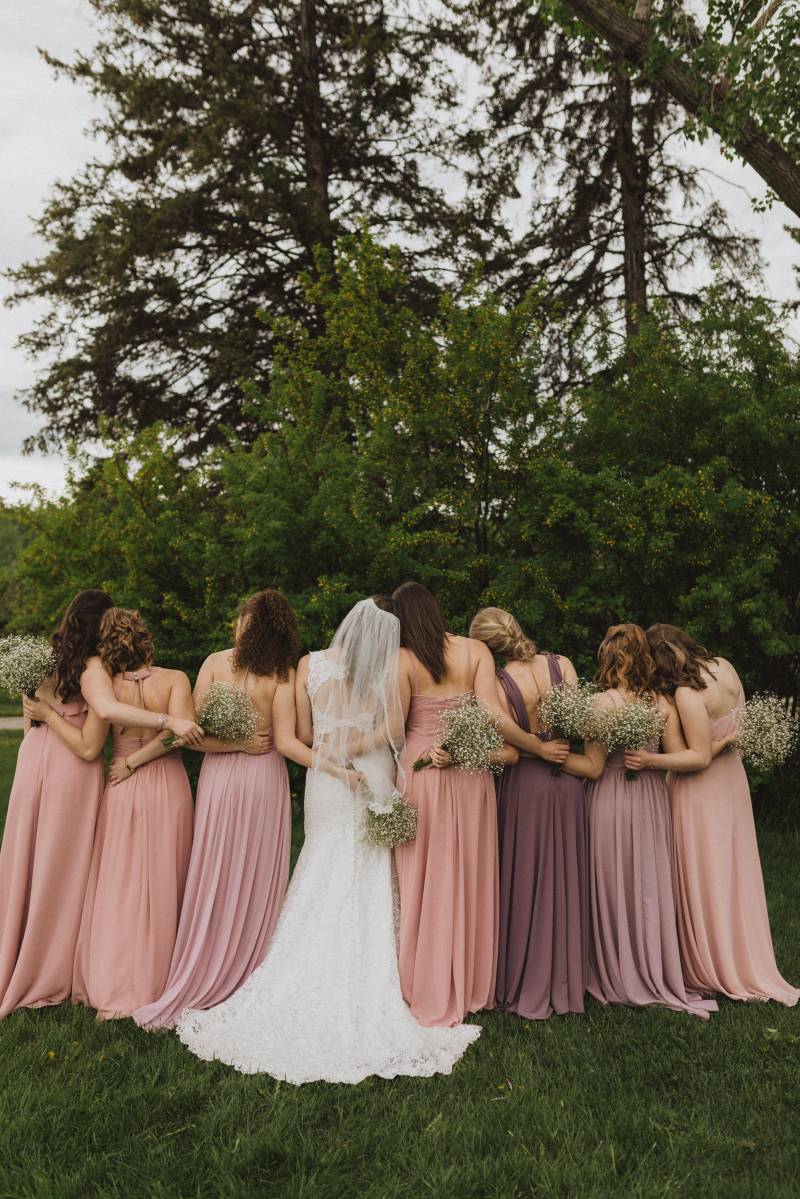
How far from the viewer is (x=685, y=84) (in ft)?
31.1

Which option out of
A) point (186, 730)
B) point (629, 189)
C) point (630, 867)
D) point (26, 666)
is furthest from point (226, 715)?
point (629, 189)

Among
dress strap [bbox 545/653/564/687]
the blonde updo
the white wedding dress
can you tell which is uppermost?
the blonde updo

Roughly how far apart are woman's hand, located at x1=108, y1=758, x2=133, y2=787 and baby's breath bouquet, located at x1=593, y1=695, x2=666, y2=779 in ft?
9.28

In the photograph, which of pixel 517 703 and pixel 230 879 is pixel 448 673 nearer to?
pixel 517 703

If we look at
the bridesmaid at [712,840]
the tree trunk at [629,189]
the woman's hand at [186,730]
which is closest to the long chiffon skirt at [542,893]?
the bridesmaid at [712,840]

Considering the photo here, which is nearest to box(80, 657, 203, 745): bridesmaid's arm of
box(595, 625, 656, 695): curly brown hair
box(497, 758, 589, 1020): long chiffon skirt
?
box(497, 758, 589, 1020): long chiffon skirt

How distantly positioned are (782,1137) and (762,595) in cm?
677

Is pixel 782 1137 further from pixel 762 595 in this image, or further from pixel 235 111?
pixel 235 111

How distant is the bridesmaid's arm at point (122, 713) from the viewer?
5.32 metres

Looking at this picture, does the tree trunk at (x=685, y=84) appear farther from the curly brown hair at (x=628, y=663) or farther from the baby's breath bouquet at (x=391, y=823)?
the baby's breath bouquet at (x=391, y=823)

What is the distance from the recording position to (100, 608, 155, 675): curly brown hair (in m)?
5.50

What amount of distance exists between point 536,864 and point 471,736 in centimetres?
100

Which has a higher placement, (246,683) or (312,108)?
(312,108)

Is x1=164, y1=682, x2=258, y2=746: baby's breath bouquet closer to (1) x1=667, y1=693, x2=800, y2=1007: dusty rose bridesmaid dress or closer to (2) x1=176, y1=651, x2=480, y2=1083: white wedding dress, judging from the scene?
(2) x1=176, y1=651, x2=480, y2=1083: white wedding dress
